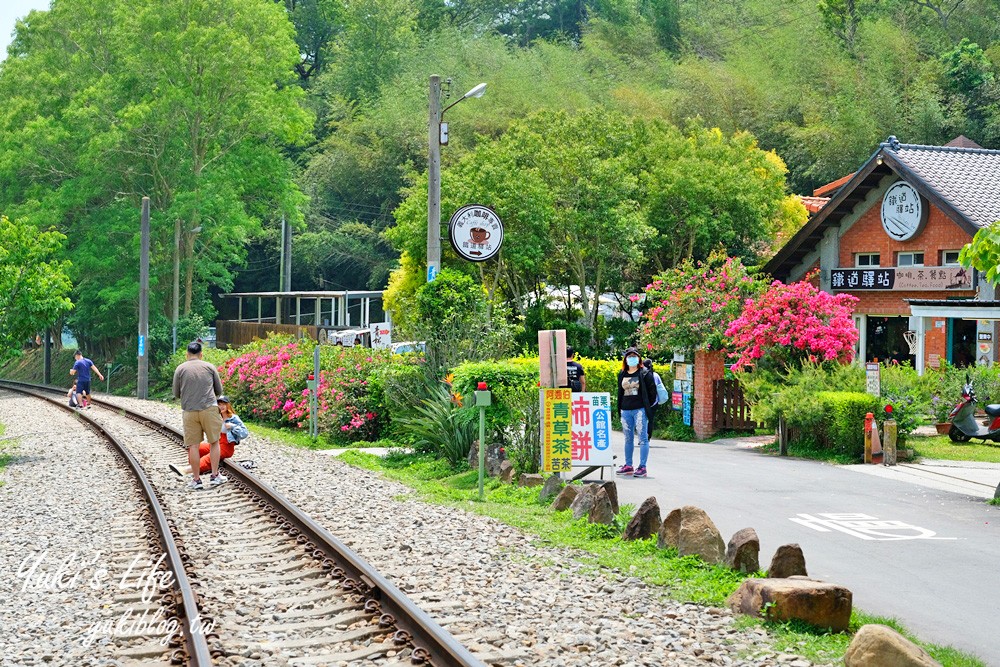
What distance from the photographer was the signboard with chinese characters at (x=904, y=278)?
Result: 90.8 feet

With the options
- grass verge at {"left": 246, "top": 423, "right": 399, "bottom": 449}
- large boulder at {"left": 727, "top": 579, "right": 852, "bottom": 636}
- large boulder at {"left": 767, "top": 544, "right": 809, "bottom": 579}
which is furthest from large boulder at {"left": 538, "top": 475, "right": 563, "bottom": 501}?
grass verge at {"left": 246, "top": 423, "right": 399, "bottom": 449}

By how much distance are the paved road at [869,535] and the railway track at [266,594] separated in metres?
3.33

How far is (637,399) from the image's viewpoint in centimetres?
1548

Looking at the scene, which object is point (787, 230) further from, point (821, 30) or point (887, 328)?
point (821, 30)

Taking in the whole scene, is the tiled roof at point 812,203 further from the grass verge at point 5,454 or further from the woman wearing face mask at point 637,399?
the grass verge at point 5,454

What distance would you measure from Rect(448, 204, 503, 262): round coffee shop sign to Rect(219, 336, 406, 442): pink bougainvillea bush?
254 cm

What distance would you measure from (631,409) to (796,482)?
2.39 metres

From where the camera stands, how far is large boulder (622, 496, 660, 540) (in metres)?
10.4

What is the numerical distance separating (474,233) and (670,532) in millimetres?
11964

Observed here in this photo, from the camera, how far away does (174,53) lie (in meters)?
45.5

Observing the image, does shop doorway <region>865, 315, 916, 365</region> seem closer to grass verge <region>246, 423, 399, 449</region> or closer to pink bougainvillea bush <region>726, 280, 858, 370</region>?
pink bougainvillea bush <region>726, 280, 858, 370</region>

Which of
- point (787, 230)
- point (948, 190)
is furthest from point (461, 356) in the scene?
point (787, 230)

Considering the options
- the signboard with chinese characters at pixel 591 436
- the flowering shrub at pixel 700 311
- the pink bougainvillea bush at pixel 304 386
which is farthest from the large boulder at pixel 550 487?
the flowering shrub at pixel 700 311

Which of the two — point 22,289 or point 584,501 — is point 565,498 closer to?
point 584,501
